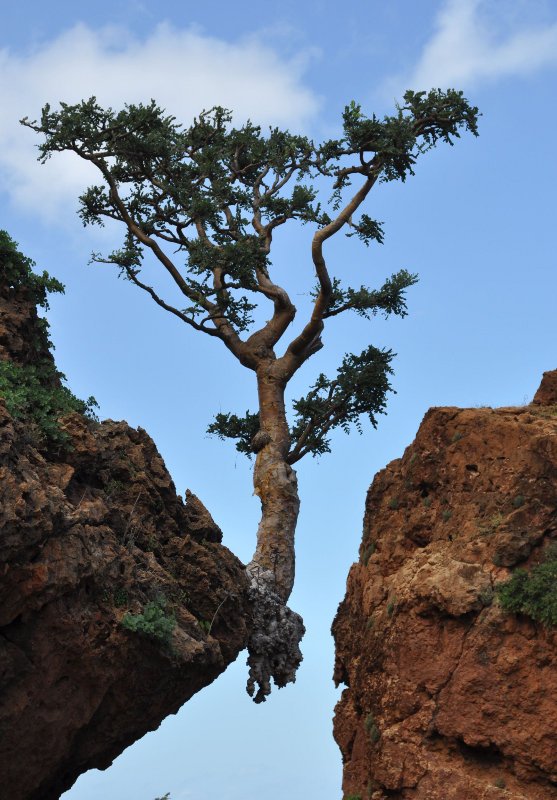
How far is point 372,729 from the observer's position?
43.3 feet

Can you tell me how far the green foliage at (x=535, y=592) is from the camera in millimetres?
11602

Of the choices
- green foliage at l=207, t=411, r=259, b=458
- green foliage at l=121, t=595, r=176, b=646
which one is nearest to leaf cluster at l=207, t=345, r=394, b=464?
green foliage at l=207, t=411, r=259, b=458

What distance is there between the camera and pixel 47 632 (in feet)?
40.9

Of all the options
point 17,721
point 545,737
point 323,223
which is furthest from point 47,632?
point 323,223

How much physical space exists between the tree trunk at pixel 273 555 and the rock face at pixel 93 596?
68 cm

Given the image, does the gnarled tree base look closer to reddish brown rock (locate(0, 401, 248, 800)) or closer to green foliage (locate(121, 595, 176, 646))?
reddish brown rock (locate(0, 401, 248, 800))

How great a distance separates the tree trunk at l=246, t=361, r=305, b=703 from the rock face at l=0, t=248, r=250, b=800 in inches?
26.9

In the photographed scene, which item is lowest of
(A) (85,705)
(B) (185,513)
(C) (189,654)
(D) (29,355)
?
(A) (85,705)

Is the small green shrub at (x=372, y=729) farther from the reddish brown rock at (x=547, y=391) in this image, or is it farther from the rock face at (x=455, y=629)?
the reddish brown rock at (x=547, y=391)

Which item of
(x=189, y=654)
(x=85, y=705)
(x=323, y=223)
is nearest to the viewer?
(x=85, y=705)

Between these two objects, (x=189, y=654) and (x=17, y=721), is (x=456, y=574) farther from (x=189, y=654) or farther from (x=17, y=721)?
(x=17, y=721)

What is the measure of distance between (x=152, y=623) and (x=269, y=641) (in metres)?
4.69

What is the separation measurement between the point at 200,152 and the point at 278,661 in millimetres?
13351

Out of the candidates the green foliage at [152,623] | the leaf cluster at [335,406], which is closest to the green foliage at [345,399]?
the leaf cluster at [335,406]
